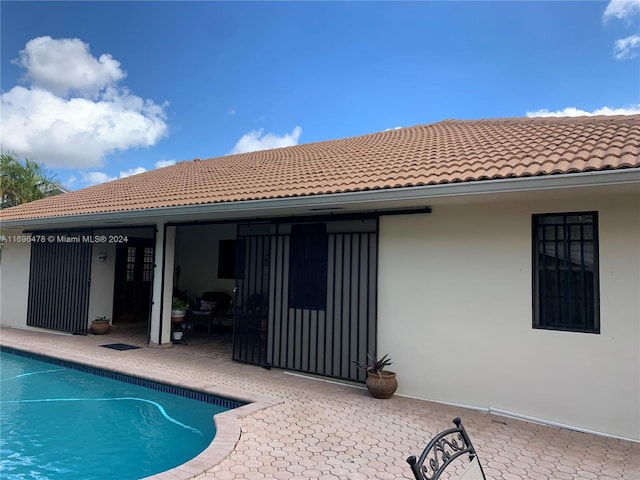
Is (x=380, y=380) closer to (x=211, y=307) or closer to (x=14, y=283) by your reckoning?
(x=211, y=307)

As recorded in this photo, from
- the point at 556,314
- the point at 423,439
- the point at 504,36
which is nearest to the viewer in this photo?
the point at 423,439

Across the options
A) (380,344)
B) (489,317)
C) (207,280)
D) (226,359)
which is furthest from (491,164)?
(207,280)

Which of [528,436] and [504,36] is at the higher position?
[504,36]

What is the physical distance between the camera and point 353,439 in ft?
15.8

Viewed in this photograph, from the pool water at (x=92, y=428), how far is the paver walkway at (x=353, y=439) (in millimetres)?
511

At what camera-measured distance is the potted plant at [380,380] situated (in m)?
6.39

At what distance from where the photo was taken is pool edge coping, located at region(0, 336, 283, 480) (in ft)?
12.5

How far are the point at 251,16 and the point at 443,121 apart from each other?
6.68 m

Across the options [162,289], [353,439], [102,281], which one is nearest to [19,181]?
[102,281]

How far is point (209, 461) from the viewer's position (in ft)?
13.1

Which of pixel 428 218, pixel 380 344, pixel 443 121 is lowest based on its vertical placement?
pixel 380 344

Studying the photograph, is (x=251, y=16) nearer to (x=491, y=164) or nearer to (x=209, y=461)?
(x=491, y=164)

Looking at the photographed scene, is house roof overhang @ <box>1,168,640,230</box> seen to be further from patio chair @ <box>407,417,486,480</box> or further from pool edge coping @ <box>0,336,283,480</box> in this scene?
patio chair @ <box>407,417,486,480</box>

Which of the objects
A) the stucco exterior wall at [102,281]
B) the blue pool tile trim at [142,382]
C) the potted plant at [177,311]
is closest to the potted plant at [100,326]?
the stucco exterior wall at [102,281]
